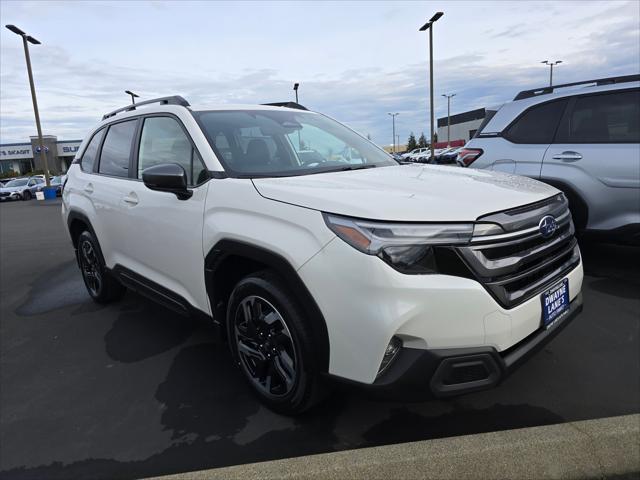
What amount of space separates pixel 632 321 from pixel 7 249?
938 centimetres

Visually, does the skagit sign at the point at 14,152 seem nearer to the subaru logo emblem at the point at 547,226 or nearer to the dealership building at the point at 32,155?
the dealership building at the point at 32,155

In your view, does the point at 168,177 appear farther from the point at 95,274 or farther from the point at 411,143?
the point at 411,143

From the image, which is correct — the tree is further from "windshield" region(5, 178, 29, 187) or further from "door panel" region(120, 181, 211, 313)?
"door panel" region(120, 181, 211, 313)

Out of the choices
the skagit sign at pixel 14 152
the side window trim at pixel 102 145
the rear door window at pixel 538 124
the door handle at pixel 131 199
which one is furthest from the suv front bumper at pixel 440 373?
the skagit sign at pixel 14 152

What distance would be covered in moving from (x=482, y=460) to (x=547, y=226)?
3.64 ft

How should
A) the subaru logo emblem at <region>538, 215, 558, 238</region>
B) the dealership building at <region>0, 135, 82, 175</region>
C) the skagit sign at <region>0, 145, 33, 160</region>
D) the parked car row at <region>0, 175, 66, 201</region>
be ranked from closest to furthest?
the subaru logo emblem at <region>538, 215, 558, 238</region>, the parked car row at <region>0, 175, 66, 201</region>, the dealership building at <region>0, 135, 82, 175</region>, the skagit sign at <region>0, 145, 33, 160</region>

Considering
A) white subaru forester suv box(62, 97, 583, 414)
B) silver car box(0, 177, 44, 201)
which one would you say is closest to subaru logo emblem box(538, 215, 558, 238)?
white subaru forester suv box(62, 97, 583, 414)

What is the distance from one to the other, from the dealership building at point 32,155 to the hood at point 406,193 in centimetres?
6914

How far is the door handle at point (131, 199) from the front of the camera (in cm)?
336

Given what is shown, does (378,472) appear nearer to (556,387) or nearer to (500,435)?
(500,435)

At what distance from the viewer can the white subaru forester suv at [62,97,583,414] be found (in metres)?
1.91

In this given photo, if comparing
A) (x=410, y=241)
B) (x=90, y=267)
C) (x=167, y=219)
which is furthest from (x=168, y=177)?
(x=90, y=267)

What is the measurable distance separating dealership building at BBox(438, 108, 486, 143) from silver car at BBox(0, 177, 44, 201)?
58.9 meters

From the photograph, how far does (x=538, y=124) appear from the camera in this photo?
16.4ft
